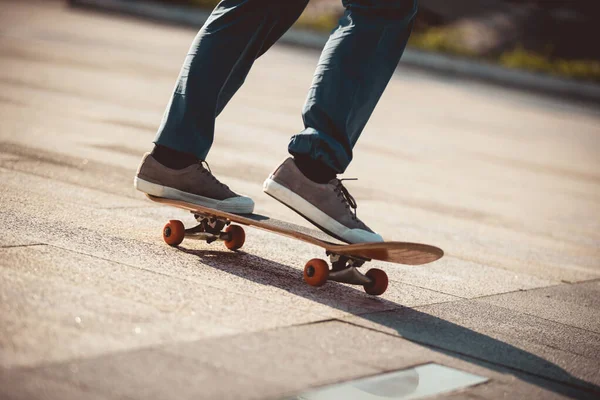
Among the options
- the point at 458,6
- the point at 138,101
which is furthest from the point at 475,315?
the point at 458,6

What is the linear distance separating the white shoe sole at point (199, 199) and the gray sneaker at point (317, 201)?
244 millimetres

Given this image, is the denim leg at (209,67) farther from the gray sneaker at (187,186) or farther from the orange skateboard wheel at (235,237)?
the orange skateboard wheel at (235,237)

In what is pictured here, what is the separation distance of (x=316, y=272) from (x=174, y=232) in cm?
67

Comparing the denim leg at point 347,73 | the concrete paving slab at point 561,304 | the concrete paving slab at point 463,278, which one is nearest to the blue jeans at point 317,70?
the denim leg at point 347,73

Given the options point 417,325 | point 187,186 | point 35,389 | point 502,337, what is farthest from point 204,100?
point 35,389

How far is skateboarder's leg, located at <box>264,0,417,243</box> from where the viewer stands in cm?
376

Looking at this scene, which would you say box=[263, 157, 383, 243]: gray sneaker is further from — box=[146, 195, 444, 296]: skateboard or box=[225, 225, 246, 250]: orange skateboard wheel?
box=[225, 225, 246, 250]: orange skateboard wheel

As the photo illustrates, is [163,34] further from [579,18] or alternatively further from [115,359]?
[115,359]

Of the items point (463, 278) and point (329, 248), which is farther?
point (463, 278)

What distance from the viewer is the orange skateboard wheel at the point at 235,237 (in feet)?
13.7

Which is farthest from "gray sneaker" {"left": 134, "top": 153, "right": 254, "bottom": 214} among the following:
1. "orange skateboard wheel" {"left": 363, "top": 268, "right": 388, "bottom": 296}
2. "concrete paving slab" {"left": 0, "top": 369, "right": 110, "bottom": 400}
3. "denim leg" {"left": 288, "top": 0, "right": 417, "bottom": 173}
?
"concrete paving slab" {"left": 0, "top": 369, "right": 110, "bottom": 400}

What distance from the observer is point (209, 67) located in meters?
3.94

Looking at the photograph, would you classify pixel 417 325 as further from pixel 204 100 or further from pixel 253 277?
pixel 204 100

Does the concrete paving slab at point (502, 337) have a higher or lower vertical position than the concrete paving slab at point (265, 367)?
higher
